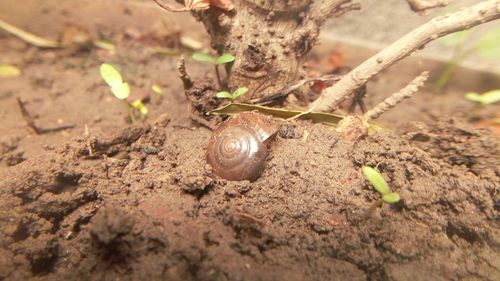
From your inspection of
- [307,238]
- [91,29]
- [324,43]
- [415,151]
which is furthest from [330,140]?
[91,29]

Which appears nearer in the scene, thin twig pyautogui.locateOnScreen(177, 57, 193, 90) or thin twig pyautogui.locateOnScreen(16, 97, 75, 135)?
thin twig pyautogui.locateOnScreen(177, 57, 193, 90)

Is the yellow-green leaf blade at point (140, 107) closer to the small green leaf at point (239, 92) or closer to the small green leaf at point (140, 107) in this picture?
the small green leaf at point (140, 107)

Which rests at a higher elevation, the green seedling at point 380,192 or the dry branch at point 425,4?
the dry branch at point 425,4

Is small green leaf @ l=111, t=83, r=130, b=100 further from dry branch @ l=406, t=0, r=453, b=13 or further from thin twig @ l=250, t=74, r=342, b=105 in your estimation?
dry branch @ l=406, t=0, r=453, b=13

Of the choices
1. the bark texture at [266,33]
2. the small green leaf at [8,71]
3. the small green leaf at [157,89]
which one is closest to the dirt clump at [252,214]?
the bark texture at [266,33]

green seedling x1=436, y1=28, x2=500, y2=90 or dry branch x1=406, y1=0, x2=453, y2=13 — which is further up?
dry branch x1=406, y1=0, x2=453, y2=13

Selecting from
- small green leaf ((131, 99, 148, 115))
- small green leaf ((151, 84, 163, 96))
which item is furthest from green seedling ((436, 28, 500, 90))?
small green leaf ((131, 99, 148, 115))

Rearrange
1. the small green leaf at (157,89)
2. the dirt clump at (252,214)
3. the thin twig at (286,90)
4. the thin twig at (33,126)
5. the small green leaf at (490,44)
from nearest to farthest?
the dirt clump at (252,214), the thin twig at (286,90), the thin twig at (33,126), the small green leaf at (490,44), the small green leaf at (157,89)

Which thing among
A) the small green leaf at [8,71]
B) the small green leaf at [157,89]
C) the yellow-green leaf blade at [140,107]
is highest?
the small green leaf at [8,71]

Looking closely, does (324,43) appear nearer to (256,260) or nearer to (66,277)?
(256,260)
